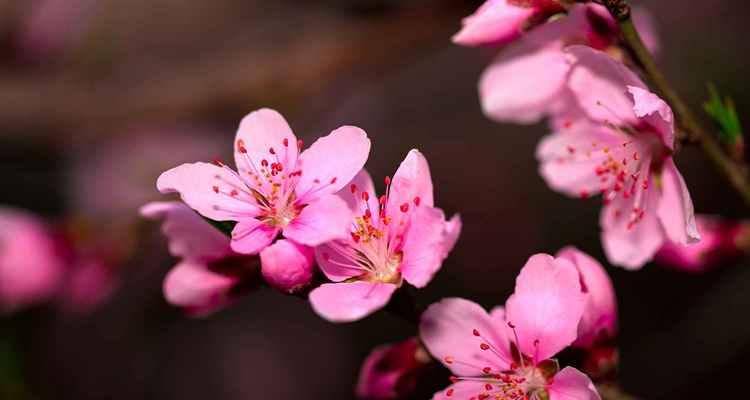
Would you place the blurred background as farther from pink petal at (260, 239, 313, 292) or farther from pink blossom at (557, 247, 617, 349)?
pink petal at (260, 239, 313, 292)

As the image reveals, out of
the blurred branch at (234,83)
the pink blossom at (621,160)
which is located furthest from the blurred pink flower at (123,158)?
the pink blossom at (621,160)

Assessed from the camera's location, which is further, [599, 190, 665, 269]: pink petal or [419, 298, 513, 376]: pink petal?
[599, 190, 665, 269]: pink petal

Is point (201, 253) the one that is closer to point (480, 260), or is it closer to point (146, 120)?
point (146, 120)

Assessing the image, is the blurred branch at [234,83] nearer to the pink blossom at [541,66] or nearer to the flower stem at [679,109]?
the pink blossom at [541,66]

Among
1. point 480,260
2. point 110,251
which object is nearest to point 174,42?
point 480,260

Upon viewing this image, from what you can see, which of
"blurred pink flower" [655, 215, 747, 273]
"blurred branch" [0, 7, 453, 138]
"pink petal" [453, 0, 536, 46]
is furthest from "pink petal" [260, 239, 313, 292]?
"blurred branch" [0, 7, 453, 138]
